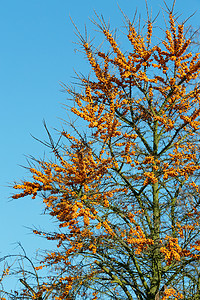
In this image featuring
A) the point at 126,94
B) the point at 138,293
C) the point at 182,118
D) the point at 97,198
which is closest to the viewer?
the point at 97,198

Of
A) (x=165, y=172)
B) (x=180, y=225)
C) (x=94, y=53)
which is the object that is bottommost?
(x=180, y=225)

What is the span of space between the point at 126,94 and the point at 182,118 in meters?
1.72

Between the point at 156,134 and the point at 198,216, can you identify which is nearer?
the point at 198,216

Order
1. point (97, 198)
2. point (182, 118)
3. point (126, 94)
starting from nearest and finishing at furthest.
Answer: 1. point (97, 198)
2. point (182, 118)
3. point (126, 94)

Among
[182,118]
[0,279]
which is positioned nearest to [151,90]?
[182,118]

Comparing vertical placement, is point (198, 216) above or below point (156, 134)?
below

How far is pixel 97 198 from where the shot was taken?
8703mm

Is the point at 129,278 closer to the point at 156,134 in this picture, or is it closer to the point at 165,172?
the point at 165,172

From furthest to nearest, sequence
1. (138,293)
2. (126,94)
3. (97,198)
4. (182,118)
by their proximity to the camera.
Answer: (126,94) → (182,118) → (138,293) → (97,198)

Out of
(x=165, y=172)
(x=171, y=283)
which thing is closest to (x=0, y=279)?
(x=171, y=283)

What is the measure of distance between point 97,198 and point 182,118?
3115mm

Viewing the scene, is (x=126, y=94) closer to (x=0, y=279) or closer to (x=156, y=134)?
(x=156, y=134)

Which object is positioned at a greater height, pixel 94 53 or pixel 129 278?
pixel 94 53

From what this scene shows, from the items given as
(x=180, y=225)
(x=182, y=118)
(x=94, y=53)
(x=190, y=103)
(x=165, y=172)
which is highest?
(x=94, y=53)
